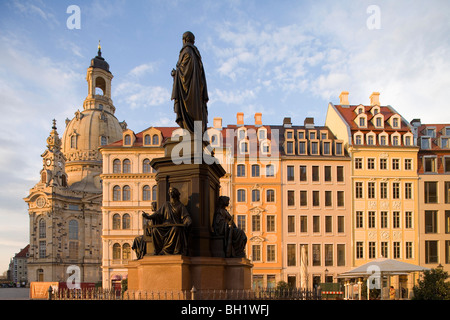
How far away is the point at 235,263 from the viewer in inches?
551

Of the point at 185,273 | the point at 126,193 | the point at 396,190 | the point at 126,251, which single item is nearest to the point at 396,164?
the point at 396,190

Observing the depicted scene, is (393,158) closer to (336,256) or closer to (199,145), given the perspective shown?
(336,256)

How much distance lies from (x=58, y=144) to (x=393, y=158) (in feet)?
214

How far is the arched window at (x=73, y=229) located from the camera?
9325 centimetres

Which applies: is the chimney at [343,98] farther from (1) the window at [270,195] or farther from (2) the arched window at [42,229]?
(2) the arched window at [42,229]

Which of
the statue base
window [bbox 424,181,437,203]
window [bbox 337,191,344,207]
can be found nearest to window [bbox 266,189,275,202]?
window [bbox 337,191,344,207]

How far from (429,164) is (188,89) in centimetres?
4300

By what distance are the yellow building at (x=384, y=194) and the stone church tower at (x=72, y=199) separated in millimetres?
57088

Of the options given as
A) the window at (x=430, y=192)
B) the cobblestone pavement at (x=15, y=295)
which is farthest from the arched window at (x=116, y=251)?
the window at (x=430, y=192)

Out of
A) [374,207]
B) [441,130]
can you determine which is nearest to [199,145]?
[374,207]

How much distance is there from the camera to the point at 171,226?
1335cm

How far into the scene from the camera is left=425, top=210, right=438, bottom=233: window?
50562 mm
